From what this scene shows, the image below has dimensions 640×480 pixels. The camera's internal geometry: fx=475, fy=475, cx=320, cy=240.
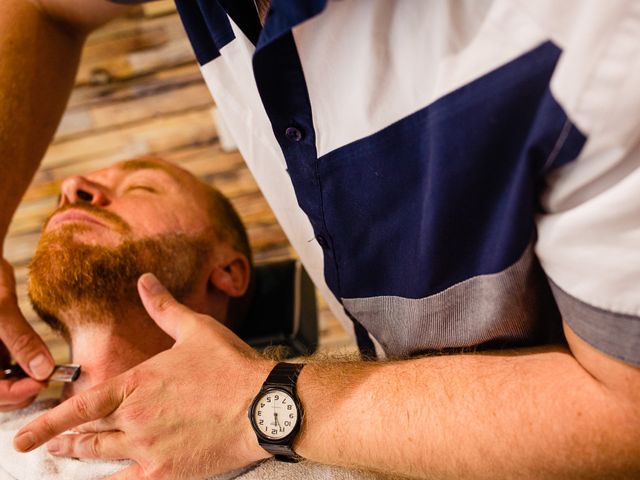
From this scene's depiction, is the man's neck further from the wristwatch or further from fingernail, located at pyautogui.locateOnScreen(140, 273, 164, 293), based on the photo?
the wristwatch

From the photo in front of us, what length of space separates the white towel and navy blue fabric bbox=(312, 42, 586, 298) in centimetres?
47

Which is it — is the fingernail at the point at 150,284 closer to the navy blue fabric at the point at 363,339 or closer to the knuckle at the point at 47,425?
the knuckle at the point at 47,425

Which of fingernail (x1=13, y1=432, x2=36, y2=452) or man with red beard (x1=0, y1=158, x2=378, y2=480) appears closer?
fingernail (x1=13, y1=432, x2=36, y2=452)

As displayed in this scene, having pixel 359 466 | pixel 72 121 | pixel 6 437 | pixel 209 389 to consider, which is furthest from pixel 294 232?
pixel 72 121

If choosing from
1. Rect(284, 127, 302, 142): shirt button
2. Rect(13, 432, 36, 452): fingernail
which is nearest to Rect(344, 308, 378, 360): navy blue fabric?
Rect(284, 127, 302, 142): shirt button

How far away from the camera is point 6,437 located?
1298mm

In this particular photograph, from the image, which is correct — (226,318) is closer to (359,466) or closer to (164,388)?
(164,388)

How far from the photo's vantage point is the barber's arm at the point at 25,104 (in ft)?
4.07

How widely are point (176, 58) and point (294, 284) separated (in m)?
1.15

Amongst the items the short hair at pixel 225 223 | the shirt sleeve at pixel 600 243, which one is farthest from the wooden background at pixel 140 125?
the shirt sleeve at pixel 600 243

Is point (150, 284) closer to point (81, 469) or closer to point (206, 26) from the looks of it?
point (81, 469)

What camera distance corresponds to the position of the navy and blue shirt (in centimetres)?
60

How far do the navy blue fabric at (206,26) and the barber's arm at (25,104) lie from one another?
1.31ft

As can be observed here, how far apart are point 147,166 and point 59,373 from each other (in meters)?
0.74
